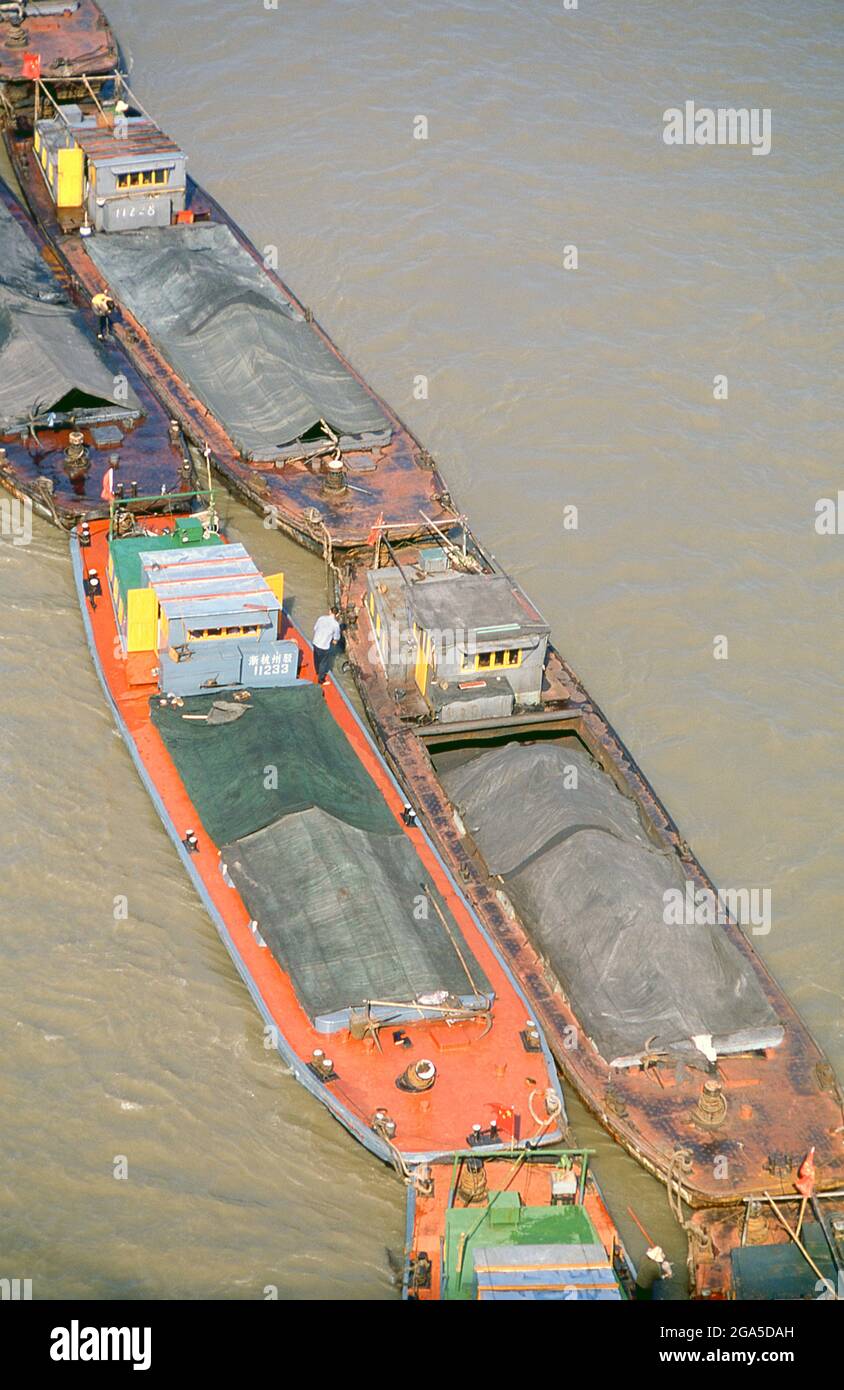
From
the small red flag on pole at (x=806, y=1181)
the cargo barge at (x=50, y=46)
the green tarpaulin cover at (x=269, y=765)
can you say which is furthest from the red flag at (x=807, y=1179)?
the cargo barge at (x=50, y=46)

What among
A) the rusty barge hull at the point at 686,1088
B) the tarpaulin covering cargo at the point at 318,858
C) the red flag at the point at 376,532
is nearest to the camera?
the rusty barge hull at the point at 686,1088

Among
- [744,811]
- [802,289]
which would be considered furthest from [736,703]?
[802,289]

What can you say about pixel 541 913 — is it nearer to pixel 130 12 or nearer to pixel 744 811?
pixel 744 811

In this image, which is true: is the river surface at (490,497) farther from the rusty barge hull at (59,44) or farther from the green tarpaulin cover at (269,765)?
the rusty barge hull at (59,44)

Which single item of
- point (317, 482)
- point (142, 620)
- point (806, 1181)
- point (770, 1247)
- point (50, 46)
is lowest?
point (770, 1247)

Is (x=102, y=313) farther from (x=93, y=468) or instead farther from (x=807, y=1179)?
(x=807, y=1179)

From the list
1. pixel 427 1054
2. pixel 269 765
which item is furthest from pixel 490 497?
pixel 427 1054
